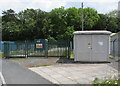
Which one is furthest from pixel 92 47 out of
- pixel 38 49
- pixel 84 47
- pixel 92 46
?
pixel 38 49

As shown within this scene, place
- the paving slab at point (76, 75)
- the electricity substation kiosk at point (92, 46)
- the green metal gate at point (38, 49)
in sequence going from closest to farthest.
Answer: the paving slab at point (76, 75)
the electricity substation kiosk at point (92, 46)
the green metal gate at point (38, 49)

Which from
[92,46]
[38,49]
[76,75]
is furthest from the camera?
[38,49]

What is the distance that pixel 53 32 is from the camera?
162 feet

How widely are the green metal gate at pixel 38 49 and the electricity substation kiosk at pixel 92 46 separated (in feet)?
12.0

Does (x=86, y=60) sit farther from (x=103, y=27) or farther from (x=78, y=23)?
(x=103, y=27)

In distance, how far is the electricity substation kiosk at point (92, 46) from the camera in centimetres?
1612

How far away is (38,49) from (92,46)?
6880 mm

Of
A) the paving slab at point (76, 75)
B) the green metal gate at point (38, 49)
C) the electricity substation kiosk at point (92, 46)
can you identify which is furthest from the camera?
the green metal gate at point (38, 49)

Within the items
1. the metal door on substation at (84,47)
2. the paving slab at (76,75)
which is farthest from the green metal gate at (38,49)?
the paving slab at (76,75)

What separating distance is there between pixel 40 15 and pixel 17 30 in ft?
22.0

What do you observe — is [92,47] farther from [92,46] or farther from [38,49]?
[38,49]

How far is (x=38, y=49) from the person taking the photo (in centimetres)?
2134

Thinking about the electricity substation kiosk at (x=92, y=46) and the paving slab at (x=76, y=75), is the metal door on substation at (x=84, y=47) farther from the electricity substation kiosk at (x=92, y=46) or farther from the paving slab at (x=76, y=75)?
the paving slab at (x=76, y=75)

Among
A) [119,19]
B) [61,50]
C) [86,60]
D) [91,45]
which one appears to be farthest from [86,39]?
[119,19]
